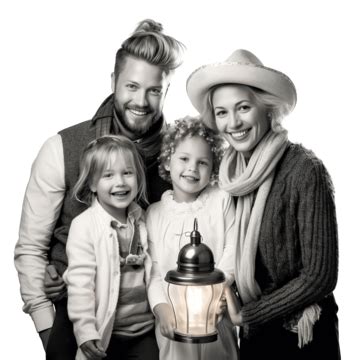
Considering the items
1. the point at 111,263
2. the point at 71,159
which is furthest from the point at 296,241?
the point at 71,159

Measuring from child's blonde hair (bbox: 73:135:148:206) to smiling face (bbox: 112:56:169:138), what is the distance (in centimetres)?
25

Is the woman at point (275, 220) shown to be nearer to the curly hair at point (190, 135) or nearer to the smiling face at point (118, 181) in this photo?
the curly hair at point (190, 135)

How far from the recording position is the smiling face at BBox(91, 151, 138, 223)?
2.69m

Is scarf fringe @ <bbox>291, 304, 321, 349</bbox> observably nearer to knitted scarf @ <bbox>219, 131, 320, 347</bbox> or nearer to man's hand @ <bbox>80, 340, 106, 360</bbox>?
knitted scarf @ <bbox>219, 131, 320, 347</bbox>

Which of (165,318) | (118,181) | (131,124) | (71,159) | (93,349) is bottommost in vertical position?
(93,349)

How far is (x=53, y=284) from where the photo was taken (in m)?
2.99

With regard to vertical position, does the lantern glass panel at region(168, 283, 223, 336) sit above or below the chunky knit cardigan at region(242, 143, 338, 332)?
below

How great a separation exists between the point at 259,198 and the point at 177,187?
0.41m

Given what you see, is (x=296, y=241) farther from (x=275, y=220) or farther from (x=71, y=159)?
(x=71, y=159)

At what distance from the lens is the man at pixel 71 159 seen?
2951 mm

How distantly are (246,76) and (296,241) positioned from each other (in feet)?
2.26

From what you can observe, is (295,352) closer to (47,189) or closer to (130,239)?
(130,239)

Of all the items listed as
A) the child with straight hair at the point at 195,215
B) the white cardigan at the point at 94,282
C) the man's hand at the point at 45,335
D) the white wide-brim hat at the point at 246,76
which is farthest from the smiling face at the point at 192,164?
the man's hand at the point at 45,335

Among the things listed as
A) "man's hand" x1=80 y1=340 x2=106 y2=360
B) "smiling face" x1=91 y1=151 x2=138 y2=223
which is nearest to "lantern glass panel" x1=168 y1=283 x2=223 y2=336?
"man's hand" x1=80 y1=340 x2=106 y2=360
